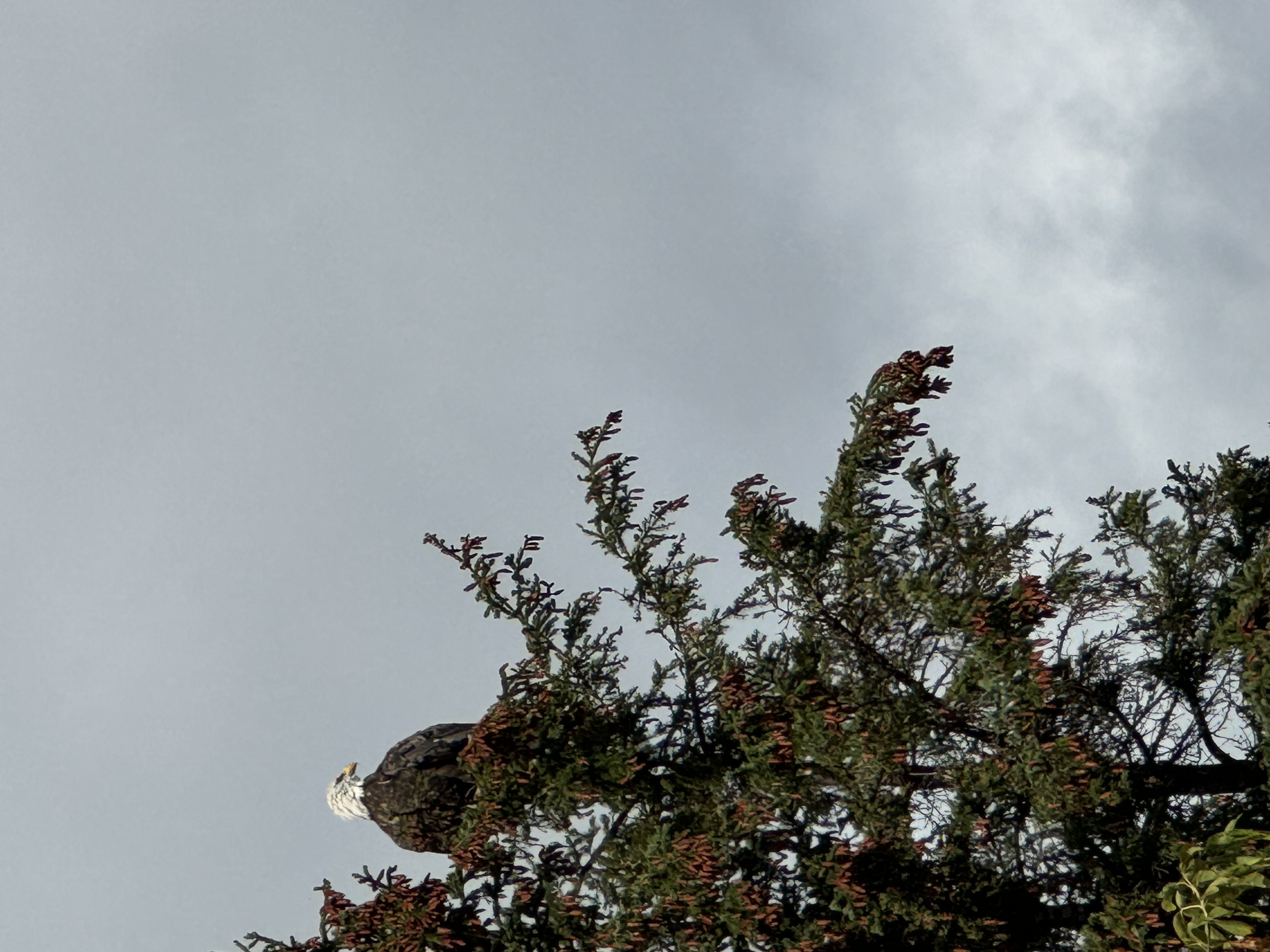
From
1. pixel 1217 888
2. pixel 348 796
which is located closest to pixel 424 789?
pixel 348 796

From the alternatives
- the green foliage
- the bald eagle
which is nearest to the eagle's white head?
the bald eagle

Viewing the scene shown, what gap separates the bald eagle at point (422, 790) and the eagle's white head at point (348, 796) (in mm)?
23

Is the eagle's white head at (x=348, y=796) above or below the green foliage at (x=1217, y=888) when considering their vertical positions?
above

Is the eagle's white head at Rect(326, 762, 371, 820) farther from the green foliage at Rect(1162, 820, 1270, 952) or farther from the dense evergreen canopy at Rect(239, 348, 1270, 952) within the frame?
the green foliage at Rect(1162, 820, 1270, 952)

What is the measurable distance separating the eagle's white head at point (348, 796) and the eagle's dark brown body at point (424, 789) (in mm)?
257

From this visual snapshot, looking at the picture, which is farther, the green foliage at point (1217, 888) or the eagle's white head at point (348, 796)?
the eagle's white head at point (348, 796)

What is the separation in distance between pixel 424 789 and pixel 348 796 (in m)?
1.92

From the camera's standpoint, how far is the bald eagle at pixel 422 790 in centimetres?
1475

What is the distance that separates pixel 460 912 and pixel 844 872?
3.79m

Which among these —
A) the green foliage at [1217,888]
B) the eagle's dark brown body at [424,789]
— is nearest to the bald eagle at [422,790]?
the eagle's dark brown body at [424,789]

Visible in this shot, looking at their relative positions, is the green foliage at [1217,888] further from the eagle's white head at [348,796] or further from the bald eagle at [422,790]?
the eagle's white head at [348,796]

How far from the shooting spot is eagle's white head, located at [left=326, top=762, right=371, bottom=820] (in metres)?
16.0

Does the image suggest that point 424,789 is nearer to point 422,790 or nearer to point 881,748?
point 422,790

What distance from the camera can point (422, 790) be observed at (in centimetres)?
1461
